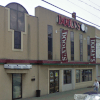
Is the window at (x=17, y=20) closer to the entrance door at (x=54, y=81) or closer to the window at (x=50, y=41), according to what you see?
the window at (x=50, y=41)

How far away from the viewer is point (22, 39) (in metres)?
15.6

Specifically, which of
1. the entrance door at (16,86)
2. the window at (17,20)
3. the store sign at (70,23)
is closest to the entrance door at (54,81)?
the entrance door at (16,86)

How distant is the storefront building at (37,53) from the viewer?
1437cm

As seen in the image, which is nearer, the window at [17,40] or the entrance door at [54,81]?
the window at [17,40]

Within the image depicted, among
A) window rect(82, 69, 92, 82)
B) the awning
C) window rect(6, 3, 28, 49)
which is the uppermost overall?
window rect(6, 3, 28, 49)

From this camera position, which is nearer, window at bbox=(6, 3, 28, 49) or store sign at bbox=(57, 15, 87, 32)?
window at bbox=(6, 3, 28, 49)

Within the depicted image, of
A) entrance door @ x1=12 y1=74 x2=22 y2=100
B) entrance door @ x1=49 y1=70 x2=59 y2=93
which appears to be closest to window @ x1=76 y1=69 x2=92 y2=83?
entrance door @ x1=49 y1=70 x2=59 y2=93

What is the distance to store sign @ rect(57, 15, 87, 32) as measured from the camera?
19391mm

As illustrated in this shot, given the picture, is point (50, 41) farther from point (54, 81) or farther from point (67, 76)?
point (67, 76)

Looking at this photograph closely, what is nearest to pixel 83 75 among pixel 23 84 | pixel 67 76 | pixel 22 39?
pixel 67 76

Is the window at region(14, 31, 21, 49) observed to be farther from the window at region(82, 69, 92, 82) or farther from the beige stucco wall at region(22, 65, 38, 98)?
the window at region(82, 69, 92, 82)

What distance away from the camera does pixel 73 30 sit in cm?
2162

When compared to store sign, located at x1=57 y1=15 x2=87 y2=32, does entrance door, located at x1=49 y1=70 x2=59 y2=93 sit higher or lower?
lower

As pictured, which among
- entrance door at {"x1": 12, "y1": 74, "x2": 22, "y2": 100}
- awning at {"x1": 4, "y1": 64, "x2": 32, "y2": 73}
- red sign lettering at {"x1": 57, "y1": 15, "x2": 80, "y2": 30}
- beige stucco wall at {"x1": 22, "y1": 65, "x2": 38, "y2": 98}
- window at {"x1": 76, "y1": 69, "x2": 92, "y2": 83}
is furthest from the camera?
window at {"x1": 76, "y1": 69, "x2": 92, "y2": 83}
